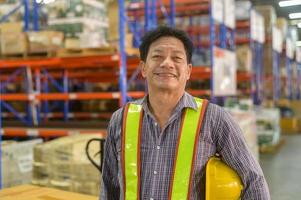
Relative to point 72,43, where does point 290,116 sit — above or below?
below

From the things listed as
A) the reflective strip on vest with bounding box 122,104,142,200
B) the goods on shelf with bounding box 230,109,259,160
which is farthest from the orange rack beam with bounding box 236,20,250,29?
the reflective strip on vest with bounding box 122,104,142,200

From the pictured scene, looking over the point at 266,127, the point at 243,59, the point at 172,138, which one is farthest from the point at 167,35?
the point at 243,59

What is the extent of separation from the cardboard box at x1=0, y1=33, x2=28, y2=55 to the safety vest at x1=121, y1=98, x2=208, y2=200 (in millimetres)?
5693

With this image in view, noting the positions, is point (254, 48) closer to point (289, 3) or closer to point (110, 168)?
point (110, 168)

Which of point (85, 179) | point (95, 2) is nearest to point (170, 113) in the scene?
point (85, 179)

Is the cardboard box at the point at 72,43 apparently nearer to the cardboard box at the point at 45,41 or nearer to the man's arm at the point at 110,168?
the cardboard box at the point at 45,41

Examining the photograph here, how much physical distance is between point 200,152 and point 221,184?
0.17 metres

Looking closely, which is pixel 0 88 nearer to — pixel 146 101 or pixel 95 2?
pixel 95 2

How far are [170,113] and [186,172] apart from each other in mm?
285

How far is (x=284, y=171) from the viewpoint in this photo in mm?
7922

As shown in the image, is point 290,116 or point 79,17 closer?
point 79,17

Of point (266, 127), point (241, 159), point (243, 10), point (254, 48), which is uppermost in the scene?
point (243, 10)

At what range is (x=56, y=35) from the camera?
23.2 ft

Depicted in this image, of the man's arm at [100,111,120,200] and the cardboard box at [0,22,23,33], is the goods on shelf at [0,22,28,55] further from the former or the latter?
the man's arm at [100,111,120,200]
